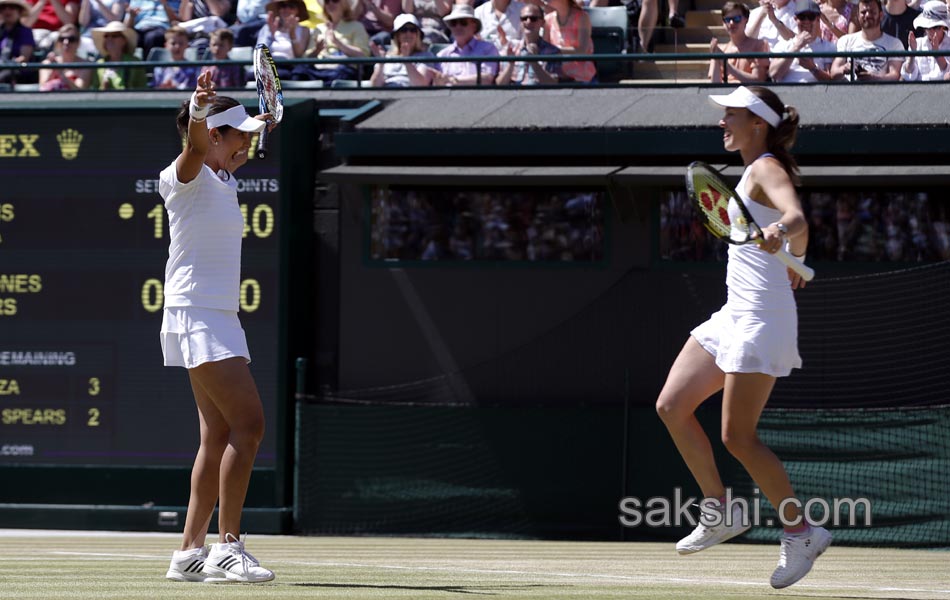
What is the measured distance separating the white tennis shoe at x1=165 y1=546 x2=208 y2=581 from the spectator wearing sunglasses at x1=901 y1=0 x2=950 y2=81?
25.1ft

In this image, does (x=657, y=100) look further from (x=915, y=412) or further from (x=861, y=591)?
(x=861, y=591)

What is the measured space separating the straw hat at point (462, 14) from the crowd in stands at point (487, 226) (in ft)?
5.18

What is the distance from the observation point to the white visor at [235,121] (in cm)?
694

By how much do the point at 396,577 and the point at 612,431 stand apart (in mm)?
5262

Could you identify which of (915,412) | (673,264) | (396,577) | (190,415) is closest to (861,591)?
(396,577)

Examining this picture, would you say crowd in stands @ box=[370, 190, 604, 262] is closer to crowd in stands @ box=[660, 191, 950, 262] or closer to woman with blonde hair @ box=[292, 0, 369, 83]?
crowd in stands @ box=[660, 191, 950, 262]

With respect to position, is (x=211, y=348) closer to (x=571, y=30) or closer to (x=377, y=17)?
(x=571, y=30)

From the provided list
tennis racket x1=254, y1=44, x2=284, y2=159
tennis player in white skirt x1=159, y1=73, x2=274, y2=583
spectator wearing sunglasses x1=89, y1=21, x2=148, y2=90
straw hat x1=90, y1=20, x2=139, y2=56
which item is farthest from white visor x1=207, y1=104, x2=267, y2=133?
straw hat x1=90, y1=20, x2=139, y2=56

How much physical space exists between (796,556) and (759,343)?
0.87m

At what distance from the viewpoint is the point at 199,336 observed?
6770mm

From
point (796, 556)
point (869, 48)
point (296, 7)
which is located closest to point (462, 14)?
point (296, 7)

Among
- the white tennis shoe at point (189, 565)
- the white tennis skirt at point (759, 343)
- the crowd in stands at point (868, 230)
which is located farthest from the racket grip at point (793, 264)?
the crowd in stands at point (868, 230)

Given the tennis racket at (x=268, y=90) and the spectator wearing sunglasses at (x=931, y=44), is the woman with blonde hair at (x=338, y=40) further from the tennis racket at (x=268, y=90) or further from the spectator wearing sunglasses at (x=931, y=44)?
the tennis racket at (x=268, y=90)

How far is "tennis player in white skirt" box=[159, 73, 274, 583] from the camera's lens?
6770mm
